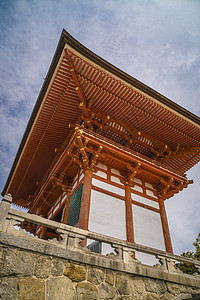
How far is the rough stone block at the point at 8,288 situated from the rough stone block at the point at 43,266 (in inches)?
16.7

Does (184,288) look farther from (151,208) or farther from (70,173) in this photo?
(70,173)

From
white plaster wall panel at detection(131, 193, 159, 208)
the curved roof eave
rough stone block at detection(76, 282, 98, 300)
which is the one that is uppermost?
the curved roof eave

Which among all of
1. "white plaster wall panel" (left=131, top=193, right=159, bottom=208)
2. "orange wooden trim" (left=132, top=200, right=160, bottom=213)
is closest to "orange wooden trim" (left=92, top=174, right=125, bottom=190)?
"white plaster wall panel" (left=131, top=193, right=159, bottom=208)

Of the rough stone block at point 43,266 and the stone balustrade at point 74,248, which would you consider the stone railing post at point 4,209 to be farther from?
the rough stone block at point 43,266

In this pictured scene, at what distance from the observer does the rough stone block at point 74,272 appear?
15.9 ft

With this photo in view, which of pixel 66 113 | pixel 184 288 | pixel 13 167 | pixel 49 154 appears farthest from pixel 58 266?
pixel 13 167

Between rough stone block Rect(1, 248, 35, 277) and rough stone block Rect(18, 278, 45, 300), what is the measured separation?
124 mm

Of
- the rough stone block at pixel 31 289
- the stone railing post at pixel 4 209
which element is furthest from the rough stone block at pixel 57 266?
the stone railing post at pixel 4 209

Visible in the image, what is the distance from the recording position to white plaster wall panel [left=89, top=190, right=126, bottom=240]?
330 inches

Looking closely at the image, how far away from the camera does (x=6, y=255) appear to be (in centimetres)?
439

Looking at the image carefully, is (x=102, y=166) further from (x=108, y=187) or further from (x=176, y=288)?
(x=176, y=288)

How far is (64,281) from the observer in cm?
473

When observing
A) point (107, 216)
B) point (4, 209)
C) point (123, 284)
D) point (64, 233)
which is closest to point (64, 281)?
point (64, 233)

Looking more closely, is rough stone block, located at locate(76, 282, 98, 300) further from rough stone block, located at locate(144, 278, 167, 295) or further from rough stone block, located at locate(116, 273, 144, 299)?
rough stone block, located at locate(144, 278, 167, 295)
